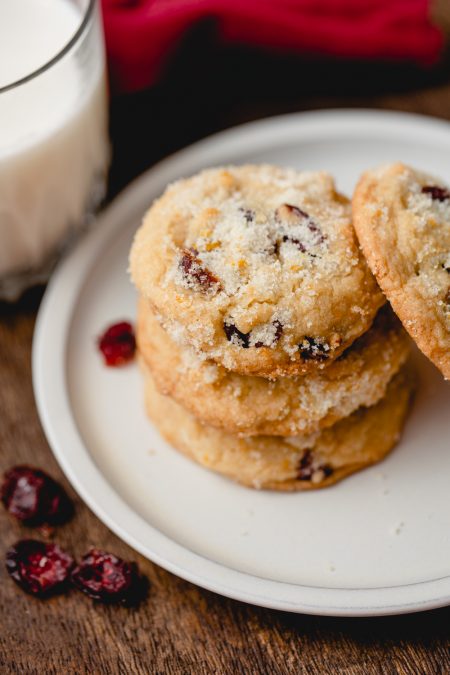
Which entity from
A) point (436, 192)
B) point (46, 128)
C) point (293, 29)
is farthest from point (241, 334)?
point (293, 29)

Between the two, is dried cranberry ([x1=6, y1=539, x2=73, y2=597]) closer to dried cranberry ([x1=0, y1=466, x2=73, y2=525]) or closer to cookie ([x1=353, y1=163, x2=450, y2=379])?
dried cranberry ([x1=0, y1=466, x2=73, y2=525])

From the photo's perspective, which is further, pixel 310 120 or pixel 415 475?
pixel 310 120

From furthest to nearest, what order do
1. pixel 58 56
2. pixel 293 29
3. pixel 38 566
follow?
pixel 293 29
pixel 58 56
pixel 38 566

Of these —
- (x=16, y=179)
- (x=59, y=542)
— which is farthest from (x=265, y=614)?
(x=16, y=179)

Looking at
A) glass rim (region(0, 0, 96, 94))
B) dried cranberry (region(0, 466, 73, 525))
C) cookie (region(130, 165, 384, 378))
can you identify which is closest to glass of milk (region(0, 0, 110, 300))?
glass rim (region(0, 0, 96, 94))

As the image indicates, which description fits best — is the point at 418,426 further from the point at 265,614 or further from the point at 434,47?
the point at 434,47

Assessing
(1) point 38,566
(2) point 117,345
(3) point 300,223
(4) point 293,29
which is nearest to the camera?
(3) point 300,223

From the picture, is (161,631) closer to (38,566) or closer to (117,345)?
(38,566)
